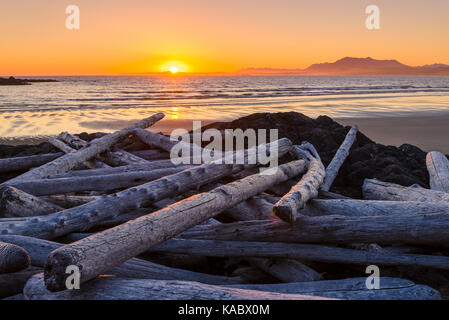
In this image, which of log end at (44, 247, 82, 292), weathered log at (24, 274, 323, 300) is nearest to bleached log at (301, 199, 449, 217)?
weathered log at (24, 274, 323, 300)

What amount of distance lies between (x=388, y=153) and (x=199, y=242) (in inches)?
228

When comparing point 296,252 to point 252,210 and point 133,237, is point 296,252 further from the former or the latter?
point 133,237

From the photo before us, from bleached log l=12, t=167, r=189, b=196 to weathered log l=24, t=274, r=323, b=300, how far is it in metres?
2.32

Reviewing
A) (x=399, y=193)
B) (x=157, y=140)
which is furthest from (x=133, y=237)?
(x=157, y=140)

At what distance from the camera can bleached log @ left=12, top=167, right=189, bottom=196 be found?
459 cm

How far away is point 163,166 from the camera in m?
5.88

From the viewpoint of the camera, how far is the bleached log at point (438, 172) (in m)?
5.77

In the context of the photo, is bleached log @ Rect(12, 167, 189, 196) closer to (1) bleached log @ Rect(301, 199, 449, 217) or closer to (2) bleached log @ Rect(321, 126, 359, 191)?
(1) bleached log @ Rect(301, 199, 449, 217)

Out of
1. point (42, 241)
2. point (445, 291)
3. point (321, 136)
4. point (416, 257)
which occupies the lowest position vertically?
point (445, 291)

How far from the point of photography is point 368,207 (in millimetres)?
4094

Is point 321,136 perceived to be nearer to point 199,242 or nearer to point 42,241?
point 199,242

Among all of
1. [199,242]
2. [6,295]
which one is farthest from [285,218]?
[6,295]

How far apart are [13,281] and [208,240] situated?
5.08 ft

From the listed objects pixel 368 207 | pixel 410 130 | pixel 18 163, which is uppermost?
pixel 410 130
